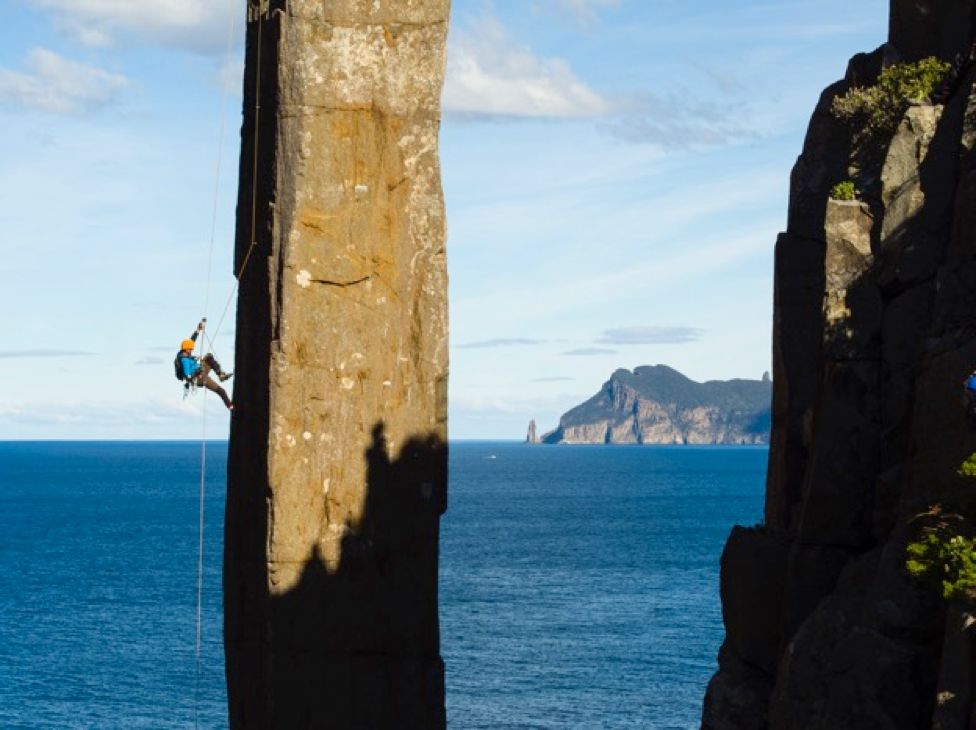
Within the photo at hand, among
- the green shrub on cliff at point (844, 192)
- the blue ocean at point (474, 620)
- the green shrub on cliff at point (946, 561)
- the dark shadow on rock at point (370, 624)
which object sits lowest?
the blue ocean at point (474, 620)

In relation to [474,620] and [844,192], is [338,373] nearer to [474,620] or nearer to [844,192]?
[844,192]

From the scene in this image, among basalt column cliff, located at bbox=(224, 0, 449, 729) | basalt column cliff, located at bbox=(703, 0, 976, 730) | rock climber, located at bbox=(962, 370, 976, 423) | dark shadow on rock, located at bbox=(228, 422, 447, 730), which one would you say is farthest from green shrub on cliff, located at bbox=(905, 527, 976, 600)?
basalt column cliff, located at bbox=(224, 0, 449, 729)

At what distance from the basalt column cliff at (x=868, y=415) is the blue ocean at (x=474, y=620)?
35.3 m

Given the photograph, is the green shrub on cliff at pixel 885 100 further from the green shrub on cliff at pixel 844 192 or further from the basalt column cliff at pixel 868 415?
the green shrub on cliff at pixel 844 192

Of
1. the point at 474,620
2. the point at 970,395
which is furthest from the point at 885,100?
the point at 474,620

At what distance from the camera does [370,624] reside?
26438 millimetres

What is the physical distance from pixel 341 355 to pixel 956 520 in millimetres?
10345

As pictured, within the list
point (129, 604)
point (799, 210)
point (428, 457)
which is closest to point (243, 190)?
point (428, 457)

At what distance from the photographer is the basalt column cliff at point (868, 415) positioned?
66.8 feet

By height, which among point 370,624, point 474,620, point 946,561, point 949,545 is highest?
point 949,545

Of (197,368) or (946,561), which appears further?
(197,368)

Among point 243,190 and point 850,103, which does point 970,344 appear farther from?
point 243,190

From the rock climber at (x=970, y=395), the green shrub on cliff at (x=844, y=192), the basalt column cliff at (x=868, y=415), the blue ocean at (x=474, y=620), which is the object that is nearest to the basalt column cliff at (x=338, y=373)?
the basalt column cliff at (x=868, y=415)

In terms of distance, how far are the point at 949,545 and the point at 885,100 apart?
11.0 m
